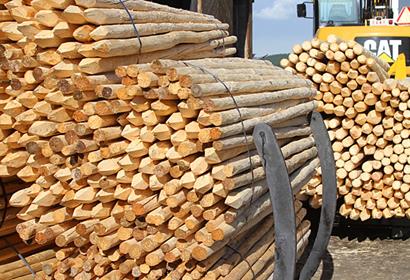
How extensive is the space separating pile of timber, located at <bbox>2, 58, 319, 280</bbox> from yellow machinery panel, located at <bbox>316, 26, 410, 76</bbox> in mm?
6080

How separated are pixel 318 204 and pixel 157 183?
3.49m

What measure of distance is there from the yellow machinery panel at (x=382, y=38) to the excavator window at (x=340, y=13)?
1358 millimetres

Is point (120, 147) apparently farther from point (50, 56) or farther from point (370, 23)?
point (370, 23)

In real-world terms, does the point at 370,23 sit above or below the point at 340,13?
below

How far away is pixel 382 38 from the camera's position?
10.3 meters

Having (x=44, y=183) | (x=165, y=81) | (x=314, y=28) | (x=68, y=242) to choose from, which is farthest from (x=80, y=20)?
(x=314, y=28)

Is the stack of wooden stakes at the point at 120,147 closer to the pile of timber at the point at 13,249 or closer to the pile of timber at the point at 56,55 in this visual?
the pile of timber at the point at 56,55

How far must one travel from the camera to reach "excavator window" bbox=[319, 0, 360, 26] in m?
11.8

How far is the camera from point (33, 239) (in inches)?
176

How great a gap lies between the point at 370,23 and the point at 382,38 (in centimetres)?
133

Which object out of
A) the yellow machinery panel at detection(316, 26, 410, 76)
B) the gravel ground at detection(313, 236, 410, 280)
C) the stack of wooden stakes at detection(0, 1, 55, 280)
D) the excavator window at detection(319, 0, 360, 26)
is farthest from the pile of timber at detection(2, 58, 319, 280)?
the excavator window at detection(319, 0, 360, 26)

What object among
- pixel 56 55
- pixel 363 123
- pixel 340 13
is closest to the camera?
pixel 56 55

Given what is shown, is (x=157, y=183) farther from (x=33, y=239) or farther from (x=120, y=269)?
(x=33, y=239)

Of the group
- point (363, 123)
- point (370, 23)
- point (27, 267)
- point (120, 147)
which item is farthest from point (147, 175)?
point (370, 23)
